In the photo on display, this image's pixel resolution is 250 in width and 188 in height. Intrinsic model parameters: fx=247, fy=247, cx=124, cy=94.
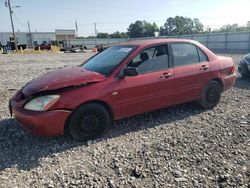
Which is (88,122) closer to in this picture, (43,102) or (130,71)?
(43,102)

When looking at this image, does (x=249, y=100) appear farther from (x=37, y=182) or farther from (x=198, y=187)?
(x=37, y=182)

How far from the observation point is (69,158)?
3.55 meters

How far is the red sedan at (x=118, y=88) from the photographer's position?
12.2 ft

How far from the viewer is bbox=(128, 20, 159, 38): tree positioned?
270 feet

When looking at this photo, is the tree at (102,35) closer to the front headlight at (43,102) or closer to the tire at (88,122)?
the tire at (88,122)

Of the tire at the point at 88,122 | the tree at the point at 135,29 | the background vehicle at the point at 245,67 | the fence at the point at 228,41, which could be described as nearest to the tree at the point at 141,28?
the tree at the point at 135,29

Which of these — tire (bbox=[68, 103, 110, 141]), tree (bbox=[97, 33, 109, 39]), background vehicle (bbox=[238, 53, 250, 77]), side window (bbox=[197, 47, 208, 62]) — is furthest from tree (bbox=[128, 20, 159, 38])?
tire (bbox=[68, 103, 110, 141])

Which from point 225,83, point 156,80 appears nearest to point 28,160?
point 156,80

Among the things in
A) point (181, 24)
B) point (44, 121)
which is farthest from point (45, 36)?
point (44, 121)

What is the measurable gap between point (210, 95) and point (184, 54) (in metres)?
1.09

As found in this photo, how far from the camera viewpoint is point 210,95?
5.32m

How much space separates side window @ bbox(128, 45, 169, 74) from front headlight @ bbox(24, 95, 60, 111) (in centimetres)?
142

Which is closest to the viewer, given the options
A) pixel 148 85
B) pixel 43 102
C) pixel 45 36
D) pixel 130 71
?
pixel 43 102

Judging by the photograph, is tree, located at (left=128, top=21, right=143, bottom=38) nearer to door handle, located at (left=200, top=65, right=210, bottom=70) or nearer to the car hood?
door handle, located at (left=200, top=65, right=210, bottom=70)
